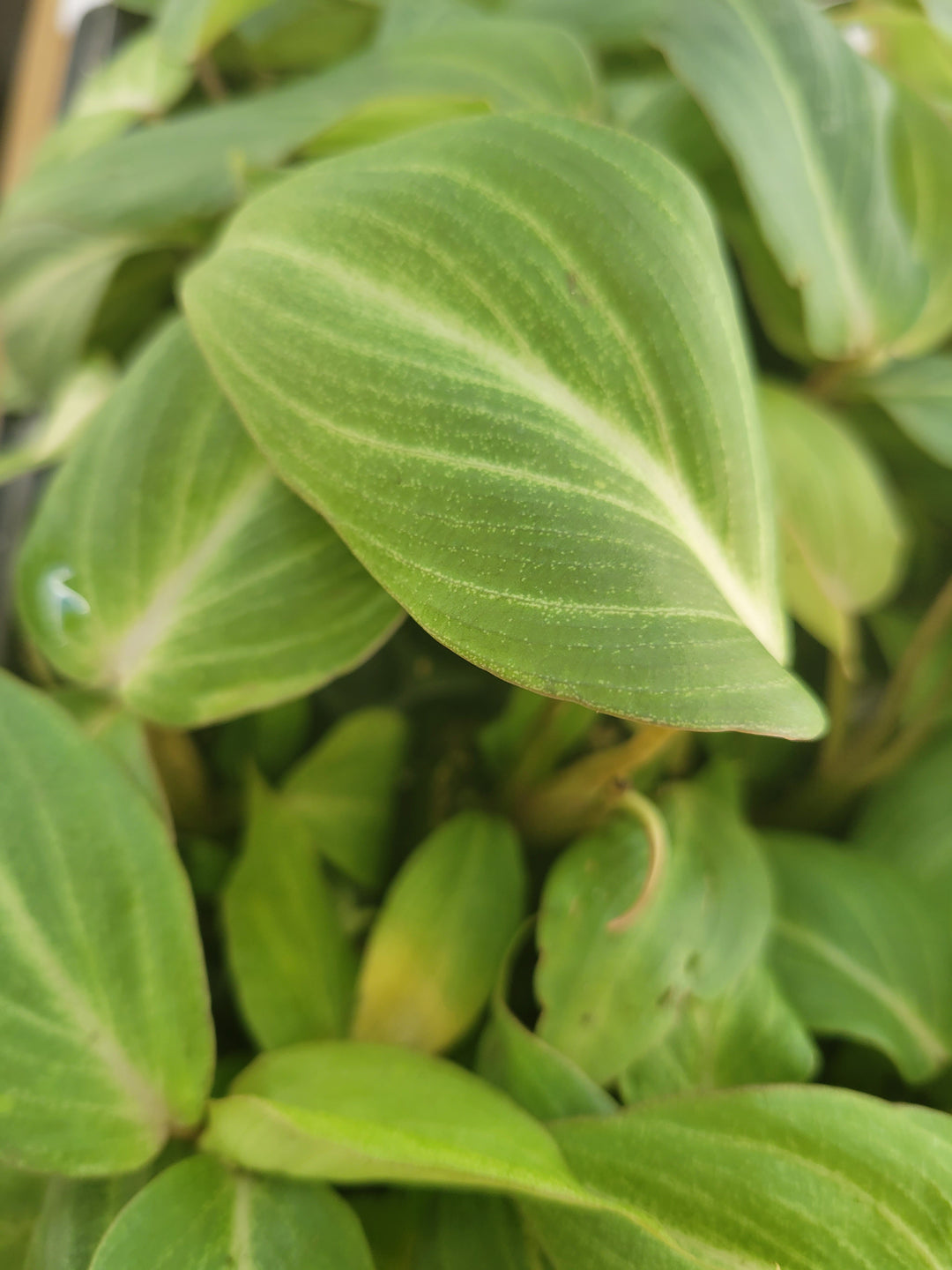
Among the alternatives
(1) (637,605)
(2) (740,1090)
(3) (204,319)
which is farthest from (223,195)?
(2) (740,1090)

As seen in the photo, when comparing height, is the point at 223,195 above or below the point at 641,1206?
above

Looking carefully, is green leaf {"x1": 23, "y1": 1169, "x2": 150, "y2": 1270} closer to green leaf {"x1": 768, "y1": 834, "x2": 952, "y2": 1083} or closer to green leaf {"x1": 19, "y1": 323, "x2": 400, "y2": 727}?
green leaf {"x1": 19, "y1": 323, "x2": 400, "y2": 727}

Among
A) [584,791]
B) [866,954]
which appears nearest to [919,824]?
[866,954]

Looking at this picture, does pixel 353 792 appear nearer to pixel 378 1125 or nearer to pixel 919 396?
pixel 378 1125

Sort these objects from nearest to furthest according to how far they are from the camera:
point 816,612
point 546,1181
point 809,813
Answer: point 546,1181
point 816,612
point 809,813

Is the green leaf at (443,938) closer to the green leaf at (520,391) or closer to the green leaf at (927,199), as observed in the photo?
the green leaf at (520,391)

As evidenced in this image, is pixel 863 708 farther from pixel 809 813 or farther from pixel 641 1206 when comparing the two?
pixel 641 1206
